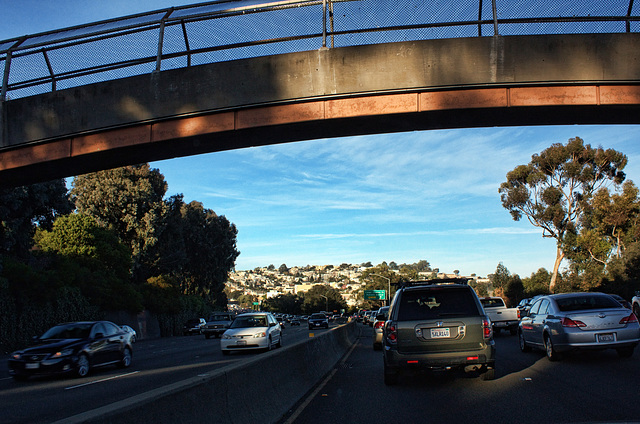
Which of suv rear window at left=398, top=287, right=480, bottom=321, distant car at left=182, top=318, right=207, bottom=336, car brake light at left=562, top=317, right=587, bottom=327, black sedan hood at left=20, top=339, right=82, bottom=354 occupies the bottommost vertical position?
distant car at left=182, top=318, right=207, bottom=336

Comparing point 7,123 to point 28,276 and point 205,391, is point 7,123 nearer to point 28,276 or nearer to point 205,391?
point 205,391

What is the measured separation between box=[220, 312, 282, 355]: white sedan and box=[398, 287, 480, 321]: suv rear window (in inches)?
445

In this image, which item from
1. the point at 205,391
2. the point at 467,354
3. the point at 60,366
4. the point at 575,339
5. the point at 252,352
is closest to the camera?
the point at 205,391

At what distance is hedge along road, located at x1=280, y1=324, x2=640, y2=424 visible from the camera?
7141mm

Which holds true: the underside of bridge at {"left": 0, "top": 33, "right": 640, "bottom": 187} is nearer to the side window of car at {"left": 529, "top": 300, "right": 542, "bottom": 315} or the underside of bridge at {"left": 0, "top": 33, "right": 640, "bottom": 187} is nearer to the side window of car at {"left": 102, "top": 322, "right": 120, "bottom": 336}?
the side window of car at {"left": 529, "top": 300, "right": 542, "bottom": 315}

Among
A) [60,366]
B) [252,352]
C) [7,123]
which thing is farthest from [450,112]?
[252,352]

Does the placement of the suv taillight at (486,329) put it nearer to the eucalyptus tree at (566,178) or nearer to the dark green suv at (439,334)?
the dark green suv at (439,334)

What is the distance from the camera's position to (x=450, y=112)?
11.1 m

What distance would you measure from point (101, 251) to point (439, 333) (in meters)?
36.7

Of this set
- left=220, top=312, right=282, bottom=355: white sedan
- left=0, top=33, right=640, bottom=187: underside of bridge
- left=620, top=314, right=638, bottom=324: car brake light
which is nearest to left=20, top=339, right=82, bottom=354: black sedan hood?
left=0, top=33, right=640, bottom=187: underside of bridge

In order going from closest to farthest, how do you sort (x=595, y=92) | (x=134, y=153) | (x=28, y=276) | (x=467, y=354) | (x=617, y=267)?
(x=467, y=354), (x=595, y=92), (x=134, y=153), (x=28, y=276), (x=617, y=267)

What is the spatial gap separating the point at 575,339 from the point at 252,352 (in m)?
13.3

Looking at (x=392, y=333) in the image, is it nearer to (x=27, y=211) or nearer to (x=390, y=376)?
(x=390, y=376)

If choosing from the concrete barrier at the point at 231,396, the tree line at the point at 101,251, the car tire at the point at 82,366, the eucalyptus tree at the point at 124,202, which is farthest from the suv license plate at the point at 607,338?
the eucalyptus tree at the point at 124,202
